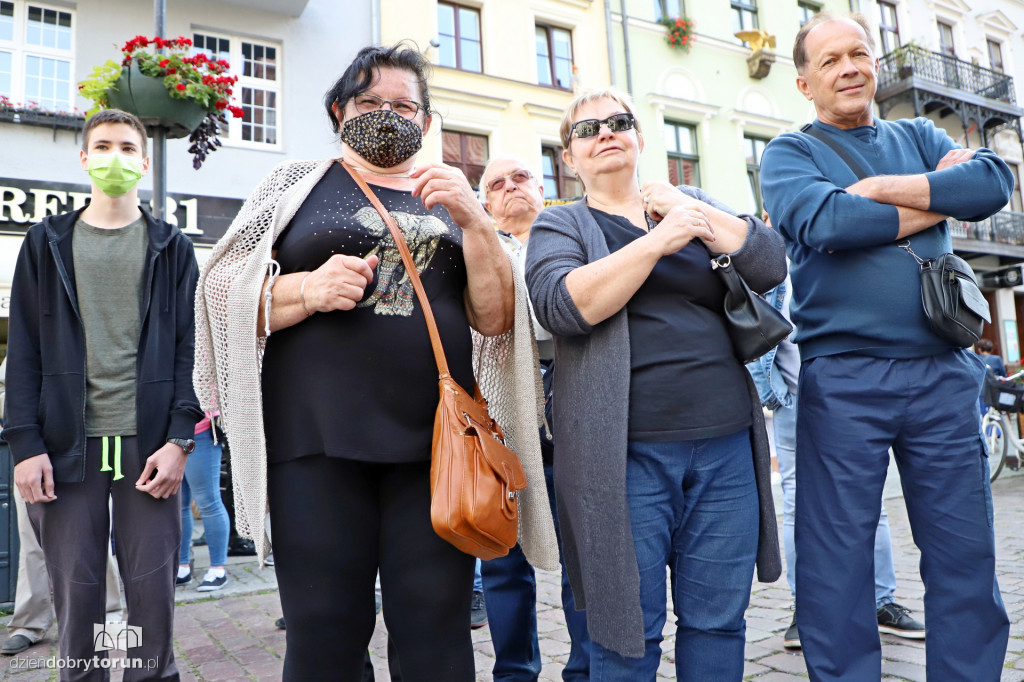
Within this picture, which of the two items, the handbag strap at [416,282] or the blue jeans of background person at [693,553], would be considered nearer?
the handbag strap at [416,282]

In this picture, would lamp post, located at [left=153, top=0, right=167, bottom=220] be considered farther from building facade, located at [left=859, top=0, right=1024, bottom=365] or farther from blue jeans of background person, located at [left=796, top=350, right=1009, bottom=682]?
building facade, located at [left=859, top=0, right=1024, bottom=365]

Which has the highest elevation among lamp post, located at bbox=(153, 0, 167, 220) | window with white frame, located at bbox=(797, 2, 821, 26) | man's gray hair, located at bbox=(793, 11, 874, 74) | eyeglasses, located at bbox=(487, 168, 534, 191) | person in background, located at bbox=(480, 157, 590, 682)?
window with white frame, located at bbox=(797, 2, 821, 26)

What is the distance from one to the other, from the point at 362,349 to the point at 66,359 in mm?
1346

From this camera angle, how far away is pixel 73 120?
9516 millimetres

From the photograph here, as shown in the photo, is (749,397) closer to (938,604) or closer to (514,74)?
(938,604)

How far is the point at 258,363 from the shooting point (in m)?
1.79

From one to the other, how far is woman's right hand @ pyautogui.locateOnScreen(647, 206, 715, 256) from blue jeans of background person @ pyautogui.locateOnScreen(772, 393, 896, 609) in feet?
5.42

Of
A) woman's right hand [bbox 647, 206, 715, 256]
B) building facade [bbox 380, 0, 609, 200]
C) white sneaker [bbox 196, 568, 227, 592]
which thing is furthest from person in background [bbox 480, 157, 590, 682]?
building facade [bbox 380, 0, 609, 200]

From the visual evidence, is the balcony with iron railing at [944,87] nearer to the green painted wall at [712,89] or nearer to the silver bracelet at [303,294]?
the green painted wall at [712,89]

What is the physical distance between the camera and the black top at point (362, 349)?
1.68 metres

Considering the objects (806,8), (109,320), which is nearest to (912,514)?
(109,320)

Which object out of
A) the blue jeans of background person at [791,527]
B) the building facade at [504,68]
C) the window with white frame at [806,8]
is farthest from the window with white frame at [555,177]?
the blue jeans of background person at [791,527]

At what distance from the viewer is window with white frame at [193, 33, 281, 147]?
1083 cm

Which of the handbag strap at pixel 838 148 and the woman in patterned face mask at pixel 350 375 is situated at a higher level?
the handbag strap at pixel 838 148
